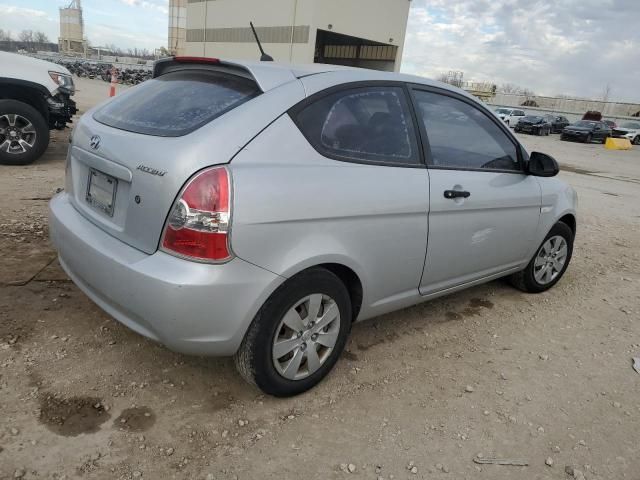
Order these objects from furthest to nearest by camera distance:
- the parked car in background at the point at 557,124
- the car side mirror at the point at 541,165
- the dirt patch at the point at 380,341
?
the parked car in background at the point at 557,124, the car side mirror at the point at 541,165, the dirt patch at the point at 380,341

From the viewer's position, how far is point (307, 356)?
8.90ft

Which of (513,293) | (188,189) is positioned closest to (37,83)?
(188,189)

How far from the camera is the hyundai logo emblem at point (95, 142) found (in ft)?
8.77

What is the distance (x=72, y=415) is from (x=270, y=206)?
1375 millimetres

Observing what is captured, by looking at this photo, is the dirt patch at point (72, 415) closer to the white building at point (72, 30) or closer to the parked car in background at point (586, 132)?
the parked car in background at point (586, 132)

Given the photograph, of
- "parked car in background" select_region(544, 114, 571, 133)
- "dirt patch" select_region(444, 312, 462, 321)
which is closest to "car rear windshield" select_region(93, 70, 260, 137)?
"dirt patch" select_region(444, 312, 462, 321)

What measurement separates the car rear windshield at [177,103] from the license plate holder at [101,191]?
0.90ft

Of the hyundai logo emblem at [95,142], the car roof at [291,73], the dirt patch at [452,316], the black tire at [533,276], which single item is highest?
the car roof at [291,73]

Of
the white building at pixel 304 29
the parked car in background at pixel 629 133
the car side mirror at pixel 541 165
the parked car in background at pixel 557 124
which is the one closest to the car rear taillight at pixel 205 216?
the car side mirror at pixel 541 165

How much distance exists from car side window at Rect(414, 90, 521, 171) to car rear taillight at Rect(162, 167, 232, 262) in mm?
1452

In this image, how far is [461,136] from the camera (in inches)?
134

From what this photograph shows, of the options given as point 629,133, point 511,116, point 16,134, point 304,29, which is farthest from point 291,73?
point 511,116

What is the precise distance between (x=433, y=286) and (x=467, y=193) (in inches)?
25.0

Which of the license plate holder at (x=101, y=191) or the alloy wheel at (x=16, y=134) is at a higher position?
the license plate holder at (x=101, y=191)
